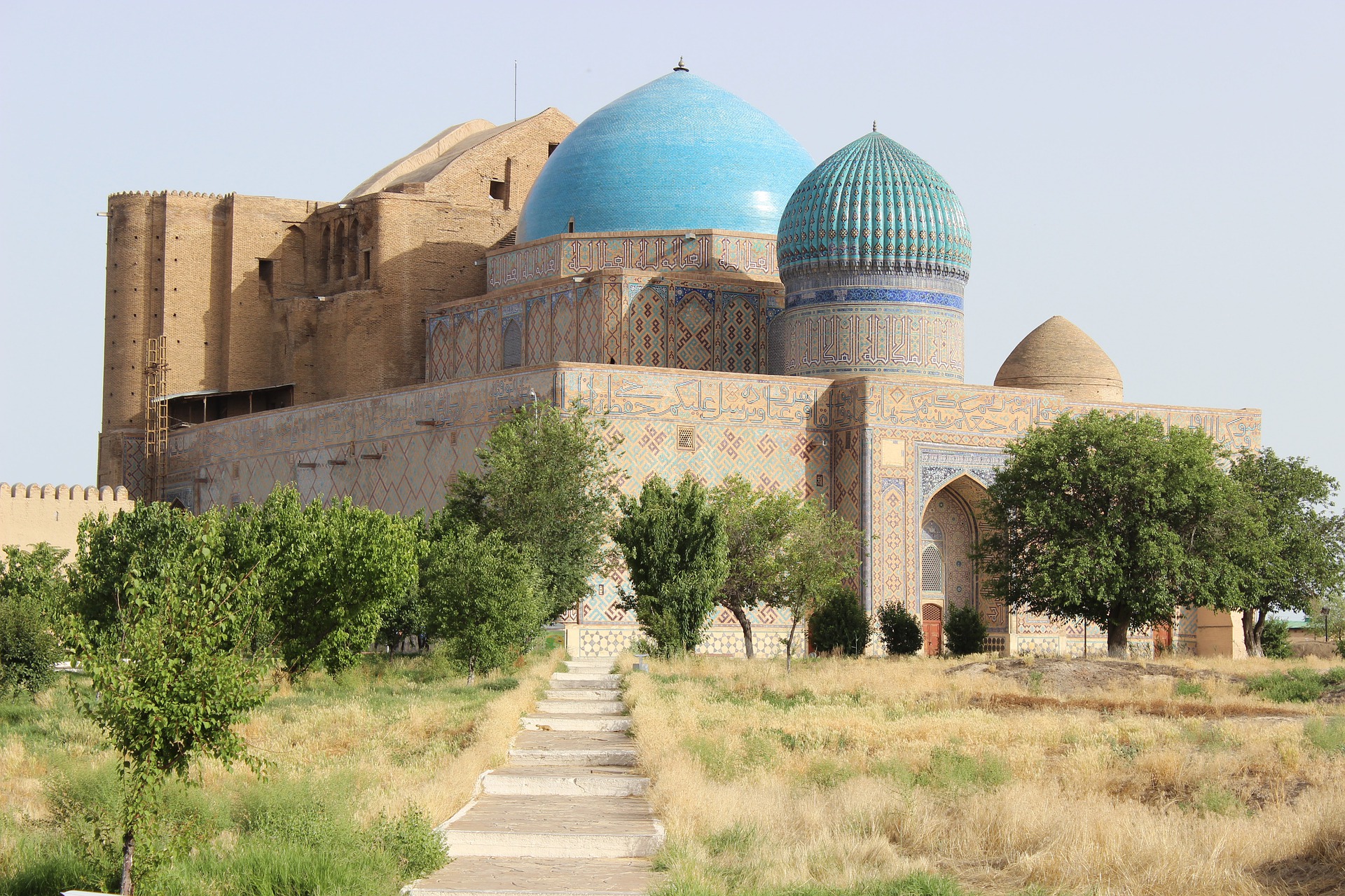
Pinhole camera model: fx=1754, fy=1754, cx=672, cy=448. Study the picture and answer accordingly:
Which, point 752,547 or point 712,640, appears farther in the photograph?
point 712,640

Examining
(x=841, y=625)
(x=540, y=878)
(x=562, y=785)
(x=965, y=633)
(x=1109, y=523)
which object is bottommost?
(x=540, y=878)

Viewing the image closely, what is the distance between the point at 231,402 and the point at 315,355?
212 cm

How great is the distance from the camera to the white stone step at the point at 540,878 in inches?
333

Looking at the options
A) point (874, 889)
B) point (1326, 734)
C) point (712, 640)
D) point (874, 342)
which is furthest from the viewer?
point (874, 342)

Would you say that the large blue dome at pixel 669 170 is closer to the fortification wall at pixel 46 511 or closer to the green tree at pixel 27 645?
the fortification wall at pixel 46 511

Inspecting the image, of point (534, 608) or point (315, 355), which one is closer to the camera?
point (534, 608)

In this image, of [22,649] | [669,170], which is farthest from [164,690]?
[669,170]

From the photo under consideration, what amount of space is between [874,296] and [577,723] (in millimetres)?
15062

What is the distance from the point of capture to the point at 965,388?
1102 inches

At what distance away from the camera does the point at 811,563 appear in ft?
80.5

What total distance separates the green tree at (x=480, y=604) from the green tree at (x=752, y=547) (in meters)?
4.36

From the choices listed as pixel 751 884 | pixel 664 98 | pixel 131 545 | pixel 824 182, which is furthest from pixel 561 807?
pixel 664 98

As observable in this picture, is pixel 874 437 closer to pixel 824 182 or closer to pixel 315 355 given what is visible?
pixel 824 182

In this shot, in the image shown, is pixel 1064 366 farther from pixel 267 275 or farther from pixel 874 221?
pixel 267 275
